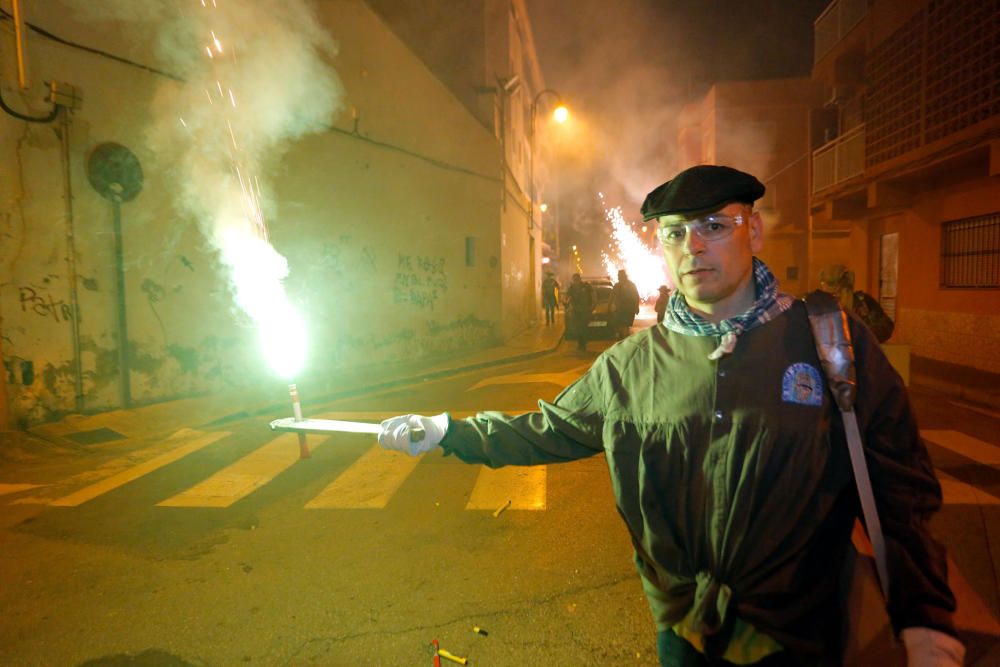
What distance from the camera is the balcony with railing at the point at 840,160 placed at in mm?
15070

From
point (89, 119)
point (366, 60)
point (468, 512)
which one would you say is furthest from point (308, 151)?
point (468, 512)

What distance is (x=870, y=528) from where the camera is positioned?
1440 mm

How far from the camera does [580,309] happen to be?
16375 mm

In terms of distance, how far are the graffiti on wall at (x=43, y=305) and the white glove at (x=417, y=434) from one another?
760 cm

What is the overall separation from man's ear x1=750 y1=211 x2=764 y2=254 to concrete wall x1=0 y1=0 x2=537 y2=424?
8.59 m

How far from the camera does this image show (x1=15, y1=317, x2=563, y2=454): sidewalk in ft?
23.4

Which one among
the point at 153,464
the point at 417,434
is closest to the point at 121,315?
the point at 153,464

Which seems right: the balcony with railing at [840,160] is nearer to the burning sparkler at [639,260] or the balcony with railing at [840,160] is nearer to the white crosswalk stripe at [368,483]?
the white crosswalk stripe at [368,483]

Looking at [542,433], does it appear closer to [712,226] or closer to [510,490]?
[712,226]

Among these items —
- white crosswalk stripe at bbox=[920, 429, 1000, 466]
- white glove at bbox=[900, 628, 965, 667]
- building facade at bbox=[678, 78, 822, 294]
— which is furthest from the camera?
building facade at bbox=[678, 78, 822, 294]

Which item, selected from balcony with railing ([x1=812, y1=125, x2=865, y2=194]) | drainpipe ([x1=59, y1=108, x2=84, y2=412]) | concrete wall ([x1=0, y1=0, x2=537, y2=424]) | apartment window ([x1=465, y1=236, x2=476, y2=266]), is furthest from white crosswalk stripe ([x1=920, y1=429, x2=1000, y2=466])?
apartment window ([x1=465, y1=236, x2=476, y2=266])

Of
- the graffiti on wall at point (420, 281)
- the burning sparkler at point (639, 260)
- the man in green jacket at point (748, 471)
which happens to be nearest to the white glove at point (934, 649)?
the man in green jacket at point (748, 471)

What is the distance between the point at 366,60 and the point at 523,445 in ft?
42.3

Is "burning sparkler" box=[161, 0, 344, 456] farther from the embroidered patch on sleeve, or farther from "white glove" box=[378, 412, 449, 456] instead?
the embroidered patch on sleeve
